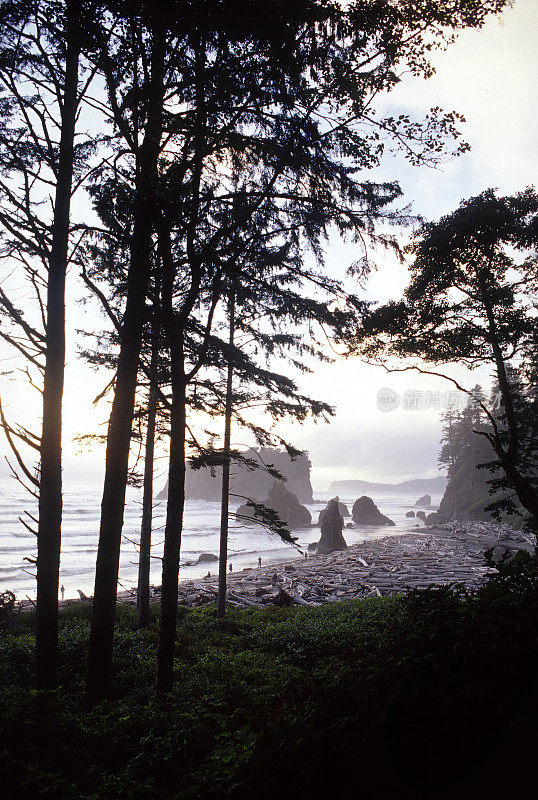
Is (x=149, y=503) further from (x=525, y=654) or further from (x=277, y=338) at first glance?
(x=525, y=654)

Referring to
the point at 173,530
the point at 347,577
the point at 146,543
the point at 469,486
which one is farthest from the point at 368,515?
→ the point at 173,530

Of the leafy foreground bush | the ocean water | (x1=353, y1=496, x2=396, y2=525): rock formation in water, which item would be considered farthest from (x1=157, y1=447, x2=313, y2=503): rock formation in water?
the leafy foreground bush

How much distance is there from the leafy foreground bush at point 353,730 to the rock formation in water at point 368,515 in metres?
66.4

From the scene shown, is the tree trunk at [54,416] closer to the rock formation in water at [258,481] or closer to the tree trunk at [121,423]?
the tree trunk at [121,423]

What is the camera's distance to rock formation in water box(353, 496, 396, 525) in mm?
66825

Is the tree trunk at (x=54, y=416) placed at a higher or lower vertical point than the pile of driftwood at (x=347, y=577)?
higher

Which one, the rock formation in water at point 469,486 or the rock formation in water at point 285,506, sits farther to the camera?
the rock formation in water at point 285,506

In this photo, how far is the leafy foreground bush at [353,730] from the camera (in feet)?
8.30

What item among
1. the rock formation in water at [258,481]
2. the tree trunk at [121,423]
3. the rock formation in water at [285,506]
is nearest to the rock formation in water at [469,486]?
the rock formation in water at [285,506]

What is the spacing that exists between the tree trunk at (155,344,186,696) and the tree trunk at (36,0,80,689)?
166cm

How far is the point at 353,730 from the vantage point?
8.72 feet

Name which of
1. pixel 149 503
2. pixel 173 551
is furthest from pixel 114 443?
pixel 149 503

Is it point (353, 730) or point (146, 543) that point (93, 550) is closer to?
point (146, 543)

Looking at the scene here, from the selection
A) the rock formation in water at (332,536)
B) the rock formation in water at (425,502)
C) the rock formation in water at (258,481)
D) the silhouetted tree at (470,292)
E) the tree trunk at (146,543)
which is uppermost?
the silhouetted tree at (470,292)
